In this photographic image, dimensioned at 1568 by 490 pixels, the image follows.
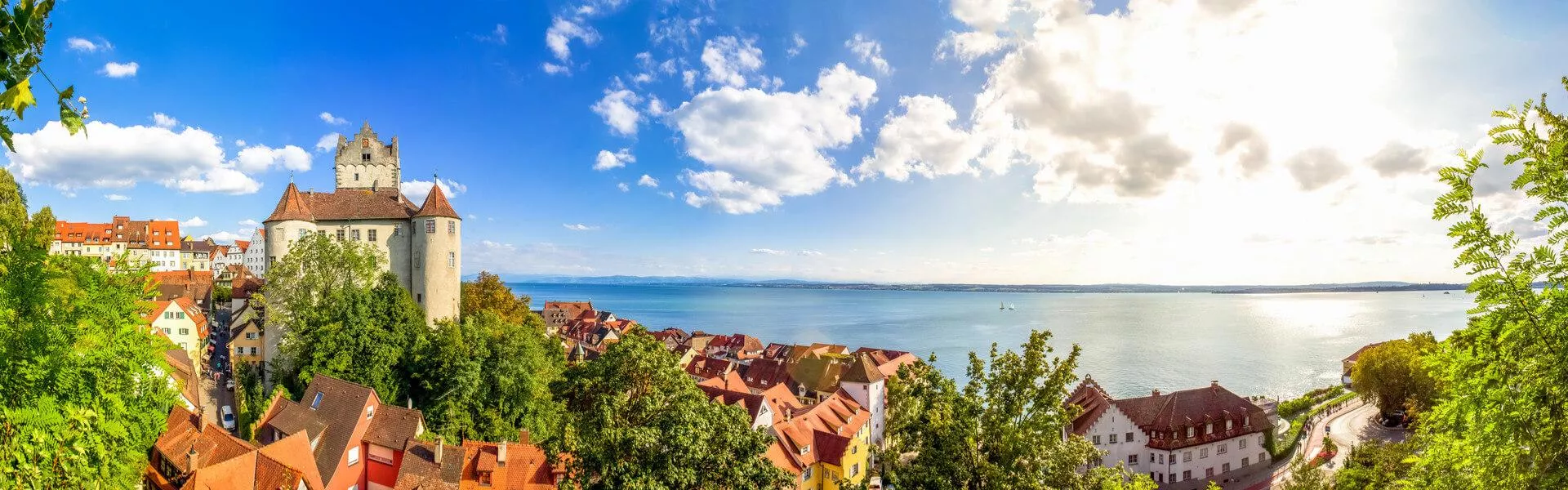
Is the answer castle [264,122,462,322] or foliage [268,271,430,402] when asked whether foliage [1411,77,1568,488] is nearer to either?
foliage [268,271,430,402]

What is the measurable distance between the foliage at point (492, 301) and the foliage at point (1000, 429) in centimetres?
3339

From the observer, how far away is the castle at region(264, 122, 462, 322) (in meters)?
31.6

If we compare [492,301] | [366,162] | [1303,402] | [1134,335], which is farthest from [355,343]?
[1134,335]

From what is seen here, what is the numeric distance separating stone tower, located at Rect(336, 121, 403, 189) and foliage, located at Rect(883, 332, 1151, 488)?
128 feet

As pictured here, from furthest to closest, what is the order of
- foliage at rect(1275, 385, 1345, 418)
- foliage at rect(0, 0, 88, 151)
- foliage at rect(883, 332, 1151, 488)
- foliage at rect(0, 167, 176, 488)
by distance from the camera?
foliage at rect(1275, 385, 1345, 418)
foliage at rect(883, 332, 1151, 488)
foliage at rect(0, 167, 176, 488)
foliage at rect(0, 0, 88, 151)

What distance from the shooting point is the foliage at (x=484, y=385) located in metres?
27.9

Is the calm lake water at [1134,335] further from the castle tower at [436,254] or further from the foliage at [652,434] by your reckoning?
the castle tower at [436,254]

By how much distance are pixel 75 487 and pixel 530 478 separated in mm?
17002

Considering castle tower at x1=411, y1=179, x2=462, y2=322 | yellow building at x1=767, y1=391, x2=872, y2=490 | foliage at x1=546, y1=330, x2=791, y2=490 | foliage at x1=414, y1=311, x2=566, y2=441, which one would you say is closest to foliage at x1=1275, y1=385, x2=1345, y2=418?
yellow building at x1=767, y1=391, x2=872, y2=490

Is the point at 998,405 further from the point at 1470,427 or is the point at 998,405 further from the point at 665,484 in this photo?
the point at 665,484

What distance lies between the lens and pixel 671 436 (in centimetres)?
1101

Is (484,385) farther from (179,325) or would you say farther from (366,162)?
(179,325)

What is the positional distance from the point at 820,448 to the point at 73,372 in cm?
2504

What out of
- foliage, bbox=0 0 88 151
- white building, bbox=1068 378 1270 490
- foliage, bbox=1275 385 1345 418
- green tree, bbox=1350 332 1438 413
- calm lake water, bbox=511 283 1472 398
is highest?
foliage, bbox=0 0 88 151
